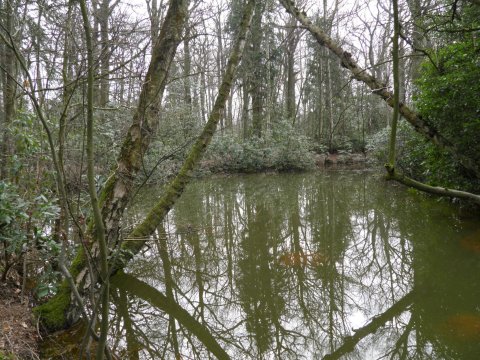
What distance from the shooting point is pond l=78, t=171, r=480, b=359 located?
337cm

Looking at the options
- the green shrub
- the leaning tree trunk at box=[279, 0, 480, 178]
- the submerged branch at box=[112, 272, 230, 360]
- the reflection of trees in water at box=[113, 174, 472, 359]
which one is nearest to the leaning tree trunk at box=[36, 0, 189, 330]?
the reflection of trees in water at box=[113, 174, 472, 359]

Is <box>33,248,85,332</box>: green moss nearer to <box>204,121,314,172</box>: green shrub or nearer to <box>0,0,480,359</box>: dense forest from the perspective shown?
<box>0,0,480,359</box>: dense forest

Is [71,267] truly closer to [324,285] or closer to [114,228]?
[114,228]

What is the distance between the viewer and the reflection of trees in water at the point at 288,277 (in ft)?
11.4

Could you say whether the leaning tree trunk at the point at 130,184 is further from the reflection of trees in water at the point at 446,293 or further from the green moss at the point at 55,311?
the reflection of trees in water at the point at 446,293

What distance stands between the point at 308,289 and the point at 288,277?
403mm

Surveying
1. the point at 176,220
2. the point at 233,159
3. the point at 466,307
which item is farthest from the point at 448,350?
the point at 233,159

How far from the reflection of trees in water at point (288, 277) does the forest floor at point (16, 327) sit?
976 millimetres

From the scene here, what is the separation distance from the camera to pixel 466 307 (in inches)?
145

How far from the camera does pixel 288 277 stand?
481 centimetres

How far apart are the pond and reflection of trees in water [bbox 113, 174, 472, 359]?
0.7 inches

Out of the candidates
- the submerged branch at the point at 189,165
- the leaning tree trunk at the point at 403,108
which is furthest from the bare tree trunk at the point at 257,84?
the submerged branch at the point at 189,165

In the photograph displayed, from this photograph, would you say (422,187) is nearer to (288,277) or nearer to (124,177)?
(124,177)

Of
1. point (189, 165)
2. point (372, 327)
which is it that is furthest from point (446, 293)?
point (189, 165)
